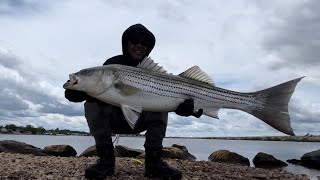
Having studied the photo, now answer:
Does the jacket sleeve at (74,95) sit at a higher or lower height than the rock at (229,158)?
higher

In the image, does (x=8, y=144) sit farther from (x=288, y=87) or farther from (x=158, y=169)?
(x=288, y=87)

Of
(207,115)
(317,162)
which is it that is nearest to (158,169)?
(207,115)

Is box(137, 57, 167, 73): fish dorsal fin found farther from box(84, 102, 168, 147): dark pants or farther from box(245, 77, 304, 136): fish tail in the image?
box(245, 77, 304, 136): fish tail

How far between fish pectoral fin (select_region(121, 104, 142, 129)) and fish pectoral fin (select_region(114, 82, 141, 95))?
9.0 inches

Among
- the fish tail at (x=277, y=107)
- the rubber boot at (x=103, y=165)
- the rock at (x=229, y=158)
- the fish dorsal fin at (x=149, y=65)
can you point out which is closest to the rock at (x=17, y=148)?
the rock at (x=229, y=158)

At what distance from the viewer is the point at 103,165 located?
7.93 metres

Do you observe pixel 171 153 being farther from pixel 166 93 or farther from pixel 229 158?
pixel 166 93

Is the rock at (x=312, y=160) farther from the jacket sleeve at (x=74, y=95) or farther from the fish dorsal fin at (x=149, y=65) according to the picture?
the jacket sleeve at (x=74, y=95)

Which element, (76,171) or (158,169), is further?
(76,171)

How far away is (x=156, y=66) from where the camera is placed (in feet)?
24.3

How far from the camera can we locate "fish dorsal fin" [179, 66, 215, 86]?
7.50 metres

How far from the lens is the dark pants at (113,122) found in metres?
7.61

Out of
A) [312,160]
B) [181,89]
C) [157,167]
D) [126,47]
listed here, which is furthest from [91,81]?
[312,160]

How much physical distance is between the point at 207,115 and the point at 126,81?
163 centimetres
